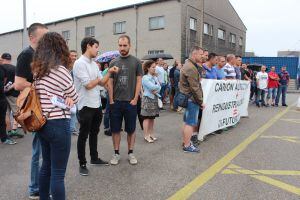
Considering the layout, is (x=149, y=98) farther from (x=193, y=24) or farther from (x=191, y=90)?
(x=193, y=24)

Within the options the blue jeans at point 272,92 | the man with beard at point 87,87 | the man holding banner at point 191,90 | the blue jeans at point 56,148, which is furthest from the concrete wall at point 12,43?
the blue jeans at point 56,148

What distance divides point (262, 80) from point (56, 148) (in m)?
12.3

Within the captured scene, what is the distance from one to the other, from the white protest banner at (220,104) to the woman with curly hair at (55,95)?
4.13 meters

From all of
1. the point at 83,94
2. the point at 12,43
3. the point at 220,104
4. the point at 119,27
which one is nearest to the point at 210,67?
the point at 220,104

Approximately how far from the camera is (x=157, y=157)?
18.5 feet

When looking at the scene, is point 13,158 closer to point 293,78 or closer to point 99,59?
point 99,59

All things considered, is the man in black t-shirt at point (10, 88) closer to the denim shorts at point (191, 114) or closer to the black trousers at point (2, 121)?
the black trousers at point (2, 121)

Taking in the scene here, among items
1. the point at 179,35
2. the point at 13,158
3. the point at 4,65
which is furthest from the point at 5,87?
the point at 179,35

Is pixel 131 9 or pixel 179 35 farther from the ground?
pixel 131 9

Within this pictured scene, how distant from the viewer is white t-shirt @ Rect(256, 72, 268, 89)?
13836mm

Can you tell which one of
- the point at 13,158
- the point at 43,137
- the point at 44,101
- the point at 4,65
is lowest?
the point at 13,158

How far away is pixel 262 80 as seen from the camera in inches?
547

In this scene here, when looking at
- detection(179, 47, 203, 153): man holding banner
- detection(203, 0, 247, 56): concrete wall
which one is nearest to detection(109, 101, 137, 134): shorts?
detection(179, 47, 203, 153): man holding banner

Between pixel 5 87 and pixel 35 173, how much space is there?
11.8ft
